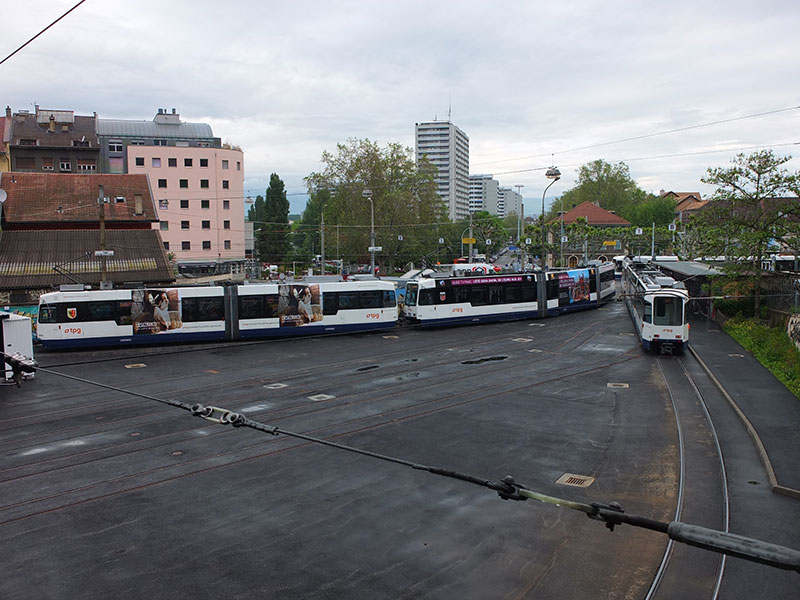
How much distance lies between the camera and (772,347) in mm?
26641

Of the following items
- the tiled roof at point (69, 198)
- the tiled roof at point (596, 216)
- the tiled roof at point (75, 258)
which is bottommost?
the tiled roof at point (75, 258)

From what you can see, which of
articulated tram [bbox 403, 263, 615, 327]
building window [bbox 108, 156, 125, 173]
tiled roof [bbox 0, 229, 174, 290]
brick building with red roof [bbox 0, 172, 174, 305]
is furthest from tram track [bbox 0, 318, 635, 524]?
building window [bbox 108, 156, 125, 173]

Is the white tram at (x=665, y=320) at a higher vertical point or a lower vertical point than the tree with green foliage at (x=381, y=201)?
lower

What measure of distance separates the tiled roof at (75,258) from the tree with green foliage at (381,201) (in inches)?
1263

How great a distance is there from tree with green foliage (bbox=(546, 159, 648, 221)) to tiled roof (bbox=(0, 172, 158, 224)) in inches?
4300

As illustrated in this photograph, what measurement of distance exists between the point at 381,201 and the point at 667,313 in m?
52.3

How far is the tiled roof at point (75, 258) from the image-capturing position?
3916 cm

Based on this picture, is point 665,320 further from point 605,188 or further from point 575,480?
point 605,188

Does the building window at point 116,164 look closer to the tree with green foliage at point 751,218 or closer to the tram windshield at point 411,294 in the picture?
the tram windshield at point 411,294

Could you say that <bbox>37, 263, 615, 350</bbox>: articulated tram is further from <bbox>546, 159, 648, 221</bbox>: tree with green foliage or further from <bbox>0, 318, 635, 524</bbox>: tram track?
<bbox>546, 159, 648, 221</bbox>: tree with green foliage

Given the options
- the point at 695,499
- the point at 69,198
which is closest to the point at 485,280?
the point at 695,499

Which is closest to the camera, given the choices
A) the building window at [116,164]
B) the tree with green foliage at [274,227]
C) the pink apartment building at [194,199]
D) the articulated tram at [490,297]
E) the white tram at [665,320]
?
the white tram at [665,320]

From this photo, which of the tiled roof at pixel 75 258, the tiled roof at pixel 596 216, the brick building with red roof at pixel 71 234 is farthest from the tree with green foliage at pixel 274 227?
the tiled roof at pixel 596 216

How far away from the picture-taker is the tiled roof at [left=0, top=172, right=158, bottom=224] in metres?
45.8
